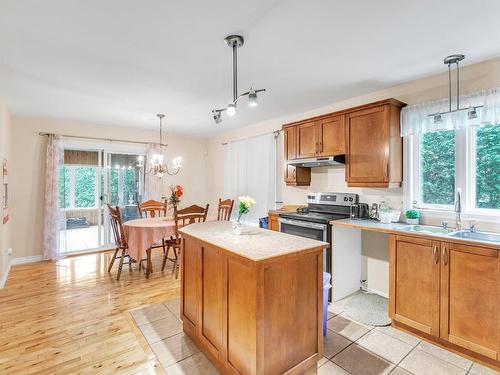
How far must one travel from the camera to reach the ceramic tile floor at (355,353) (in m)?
1.99

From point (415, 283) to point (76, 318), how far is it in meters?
3.28

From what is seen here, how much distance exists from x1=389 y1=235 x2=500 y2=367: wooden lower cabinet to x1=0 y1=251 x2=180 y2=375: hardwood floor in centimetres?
217

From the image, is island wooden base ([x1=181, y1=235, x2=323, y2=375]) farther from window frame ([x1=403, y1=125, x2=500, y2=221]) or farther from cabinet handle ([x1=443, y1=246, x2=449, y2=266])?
window frame ([x1=403, y1=125, x2=500, y2=221])

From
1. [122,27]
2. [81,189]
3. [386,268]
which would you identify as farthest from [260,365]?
[81,189]

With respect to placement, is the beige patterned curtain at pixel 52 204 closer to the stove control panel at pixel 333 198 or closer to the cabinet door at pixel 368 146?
the stove control panel at pixel 333 198

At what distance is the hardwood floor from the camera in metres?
2.06

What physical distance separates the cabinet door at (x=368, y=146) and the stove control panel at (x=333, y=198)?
292 millimetres

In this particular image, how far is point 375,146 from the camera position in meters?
2.96

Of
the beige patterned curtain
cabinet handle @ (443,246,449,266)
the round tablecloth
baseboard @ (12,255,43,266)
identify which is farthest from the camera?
the beige patterned curtain

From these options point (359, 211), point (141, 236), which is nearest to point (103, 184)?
point (141, 236)

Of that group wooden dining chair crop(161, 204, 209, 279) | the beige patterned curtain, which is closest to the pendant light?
wooden dining chair crop(161, 204, 209, 279)

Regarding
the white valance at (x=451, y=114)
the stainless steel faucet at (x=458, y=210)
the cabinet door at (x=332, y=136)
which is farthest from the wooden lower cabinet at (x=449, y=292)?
the cabinet door at (x=332, y=136)

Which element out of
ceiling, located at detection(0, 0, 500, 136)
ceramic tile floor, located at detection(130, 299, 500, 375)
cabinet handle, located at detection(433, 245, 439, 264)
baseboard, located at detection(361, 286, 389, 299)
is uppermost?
ceiling, located at detection(0, 0, 500, 136)

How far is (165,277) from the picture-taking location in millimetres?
3867
